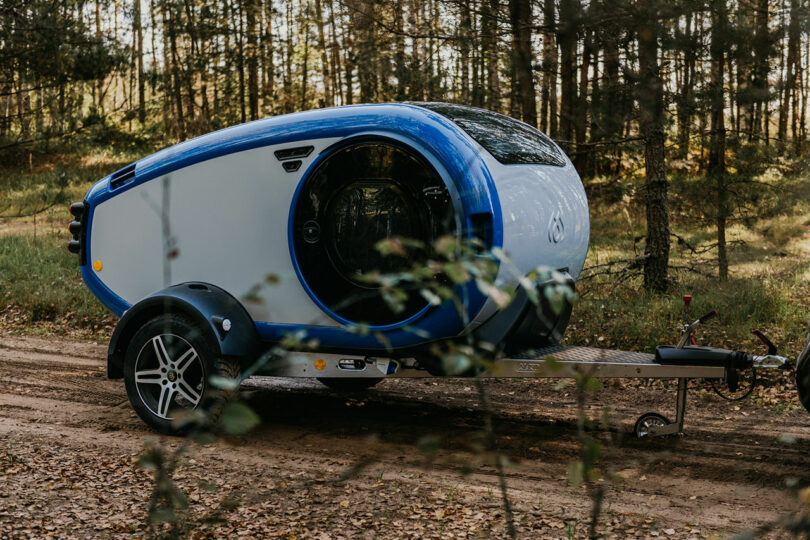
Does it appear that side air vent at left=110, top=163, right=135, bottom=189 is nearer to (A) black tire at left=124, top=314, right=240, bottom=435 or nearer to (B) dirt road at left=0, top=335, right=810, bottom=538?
(A) black tire at left=124, top=314, right=240, bottom=435

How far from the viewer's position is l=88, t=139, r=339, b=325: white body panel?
577cm

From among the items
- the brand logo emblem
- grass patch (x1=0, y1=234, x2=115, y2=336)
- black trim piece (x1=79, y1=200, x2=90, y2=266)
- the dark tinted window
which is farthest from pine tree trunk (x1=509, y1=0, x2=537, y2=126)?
grass patch (x1=0, y1=234, x2=115, y2=336)

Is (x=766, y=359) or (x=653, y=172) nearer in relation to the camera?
(x=766, y=359)

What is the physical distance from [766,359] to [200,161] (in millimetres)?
4361

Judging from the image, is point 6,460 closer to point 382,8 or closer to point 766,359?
point 766,359

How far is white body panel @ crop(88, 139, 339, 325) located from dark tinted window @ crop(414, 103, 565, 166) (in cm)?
97

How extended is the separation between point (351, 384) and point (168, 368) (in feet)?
6.76

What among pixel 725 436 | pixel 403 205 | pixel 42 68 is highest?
pixel 42 68

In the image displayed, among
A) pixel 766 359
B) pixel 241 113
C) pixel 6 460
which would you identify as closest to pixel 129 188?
pixel 6 460

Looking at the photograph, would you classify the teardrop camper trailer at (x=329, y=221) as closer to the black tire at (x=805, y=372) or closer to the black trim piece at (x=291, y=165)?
the black trim piece at (x=291, y=165)

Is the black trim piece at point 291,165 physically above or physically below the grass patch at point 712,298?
above

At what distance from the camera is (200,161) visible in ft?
19.7

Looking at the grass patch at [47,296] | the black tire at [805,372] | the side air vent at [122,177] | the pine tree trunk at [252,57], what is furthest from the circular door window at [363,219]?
the pine tree trunk at [252,57]

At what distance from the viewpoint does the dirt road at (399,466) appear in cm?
412
